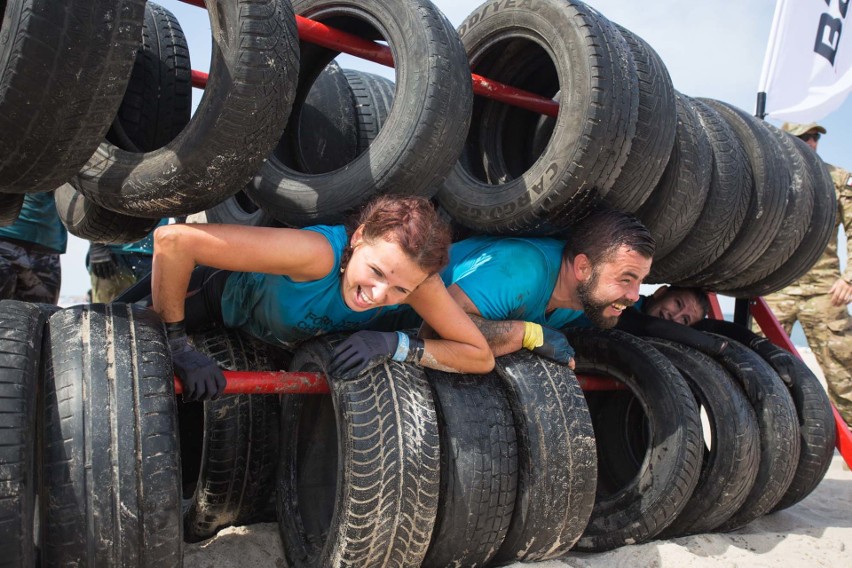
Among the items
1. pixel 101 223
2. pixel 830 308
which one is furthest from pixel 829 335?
pixel 101 223

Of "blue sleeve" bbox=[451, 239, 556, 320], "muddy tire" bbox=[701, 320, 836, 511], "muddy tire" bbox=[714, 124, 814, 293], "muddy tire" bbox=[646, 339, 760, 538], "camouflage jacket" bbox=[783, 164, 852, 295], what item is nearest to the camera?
"blue sleeve" bbox=[451, 239, 556, 320]

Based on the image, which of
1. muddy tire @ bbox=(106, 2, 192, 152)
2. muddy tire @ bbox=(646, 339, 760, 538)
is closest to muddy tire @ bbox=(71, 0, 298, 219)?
muddy tire @ bbox=(106, 2, 192, 152)

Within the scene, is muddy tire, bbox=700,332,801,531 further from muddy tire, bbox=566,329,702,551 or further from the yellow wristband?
the yellow wristband

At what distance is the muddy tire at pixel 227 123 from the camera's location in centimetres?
208

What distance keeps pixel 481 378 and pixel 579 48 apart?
1.29 m

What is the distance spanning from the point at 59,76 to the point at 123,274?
3.75 meters

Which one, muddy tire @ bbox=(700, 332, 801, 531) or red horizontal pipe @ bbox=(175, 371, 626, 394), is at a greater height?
red horizontal pipe @ bbox=(175, 371, 626, 394)

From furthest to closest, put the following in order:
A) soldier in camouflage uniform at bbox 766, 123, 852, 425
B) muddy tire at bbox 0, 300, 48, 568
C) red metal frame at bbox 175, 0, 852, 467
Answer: soldier in camouflage uniform at bbox 766, 123, 852, 425 < red metal frame at bbox 175, 0, 852, 467 < muddy tire at bbox 0, 300, 48, 568

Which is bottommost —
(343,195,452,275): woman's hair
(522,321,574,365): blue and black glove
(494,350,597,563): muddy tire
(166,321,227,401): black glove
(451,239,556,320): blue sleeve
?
(494,350,597,563): muddy tire

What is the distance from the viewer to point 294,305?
2.44 meters

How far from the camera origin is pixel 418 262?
86.4 inches

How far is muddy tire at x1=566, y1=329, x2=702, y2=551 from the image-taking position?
2.62m

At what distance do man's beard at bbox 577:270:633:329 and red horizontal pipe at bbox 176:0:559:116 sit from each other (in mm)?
837

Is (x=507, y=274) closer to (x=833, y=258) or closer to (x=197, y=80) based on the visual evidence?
(x=197, y=80)
